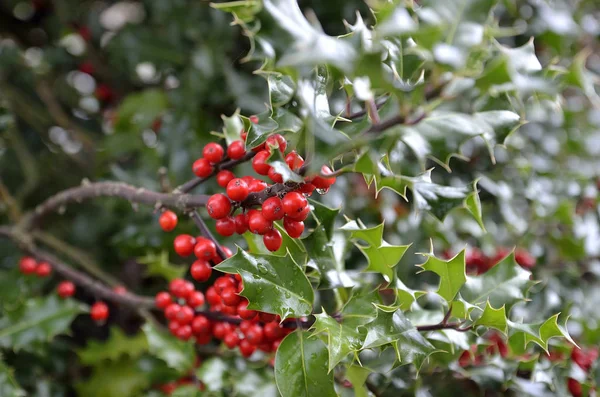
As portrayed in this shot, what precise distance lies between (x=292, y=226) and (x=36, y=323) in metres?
0.79

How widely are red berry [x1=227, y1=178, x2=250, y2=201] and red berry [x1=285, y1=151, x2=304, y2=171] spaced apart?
74 millimetres

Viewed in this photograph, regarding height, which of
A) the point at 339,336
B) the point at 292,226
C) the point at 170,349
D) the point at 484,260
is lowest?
the point at 484,260

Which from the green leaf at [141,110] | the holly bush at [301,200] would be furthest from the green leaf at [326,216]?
Answer: the green leaf at [141,110]

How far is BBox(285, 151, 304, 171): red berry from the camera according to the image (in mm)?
692

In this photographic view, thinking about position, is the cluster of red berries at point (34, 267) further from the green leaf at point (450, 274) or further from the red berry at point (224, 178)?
the green leaf at point (450, 274)

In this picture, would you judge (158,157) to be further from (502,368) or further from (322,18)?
(502,368)

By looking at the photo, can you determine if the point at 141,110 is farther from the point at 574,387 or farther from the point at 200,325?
the point at 574,387

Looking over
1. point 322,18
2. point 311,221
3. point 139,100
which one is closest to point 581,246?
point 311,221

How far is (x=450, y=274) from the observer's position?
846mm

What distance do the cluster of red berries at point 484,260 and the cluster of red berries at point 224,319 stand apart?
736 mm

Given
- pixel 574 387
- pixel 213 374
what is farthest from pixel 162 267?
pixel 574 387

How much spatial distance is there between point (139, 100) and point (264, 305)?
1.11 meters

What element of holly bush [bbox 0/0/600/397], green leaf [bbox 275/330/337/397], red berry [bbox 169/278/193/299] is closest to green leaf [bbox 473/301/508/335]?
holly bush [bbox 0/0/600/397]

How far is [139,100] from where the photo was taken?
1670 millimetres
